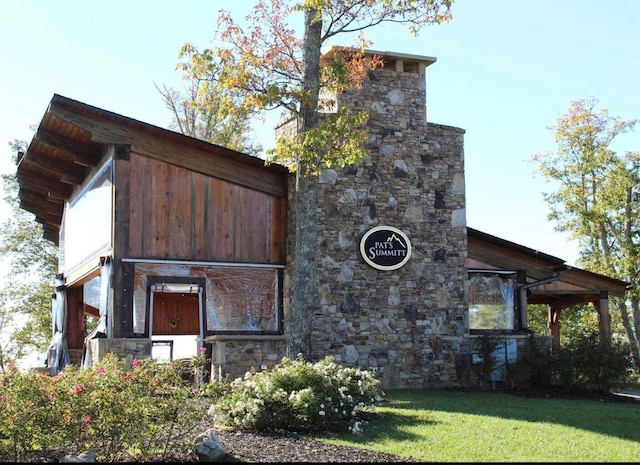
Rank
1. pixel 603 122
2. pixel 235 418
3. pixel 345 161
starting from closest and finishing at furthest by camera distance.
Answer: pixel 235 418, pixel 345 161, pixel 603 122

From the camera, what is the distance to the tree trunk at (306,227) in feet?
40.6

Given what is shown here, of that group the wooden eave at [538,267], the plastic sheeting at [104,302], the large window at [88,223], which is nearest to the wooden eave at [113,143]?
the large window at [88,223]

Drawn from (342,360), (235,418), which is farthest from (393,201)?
(235,418)

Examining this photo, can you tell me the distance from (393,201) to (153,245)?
4.54m

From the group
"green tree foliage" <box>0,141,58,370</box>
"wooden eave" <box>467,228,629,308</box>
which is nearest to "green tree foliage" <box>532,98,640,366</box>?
"wooden eave" <box>467,228,629,308</box>

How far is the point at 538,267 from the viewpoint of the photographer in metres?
17.5

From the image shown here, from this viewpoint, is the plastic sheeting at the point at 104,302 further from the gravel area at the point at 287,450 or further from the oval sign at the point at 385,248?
the gravel area at the point at 287,450

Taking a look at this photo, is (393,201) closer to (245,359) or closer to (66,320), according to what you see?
(245,359)

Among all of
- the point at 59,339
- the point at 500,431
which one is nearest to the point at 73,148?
the point at 59,339

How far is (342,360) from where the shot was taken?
1455 centimetres

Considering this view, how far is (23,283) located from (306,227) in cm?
1831

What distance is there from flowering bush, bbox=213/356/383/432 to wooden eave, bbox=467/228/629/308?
22.9 ft

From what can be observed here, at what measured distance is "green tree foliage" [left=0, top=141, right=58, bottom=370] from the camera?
27500 millimetres

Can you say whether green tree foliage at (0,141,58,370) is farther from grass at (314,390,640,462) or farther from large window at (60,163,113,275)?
grass at (314,390,640,462)
